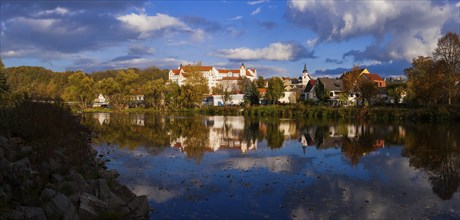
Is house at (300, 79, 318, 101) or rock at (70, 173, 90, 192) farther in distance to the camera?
house at (300, 79, 318, 101)

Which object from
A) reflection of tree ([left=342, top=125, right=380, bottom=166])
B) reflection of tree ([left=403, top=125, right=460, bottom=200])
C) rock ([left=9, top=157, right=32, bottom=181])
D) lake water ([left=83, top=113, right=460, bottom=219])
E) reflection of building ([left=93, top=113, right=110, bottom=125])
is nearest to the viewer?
rock ([left=9, top=157, right=32, bottom=181])

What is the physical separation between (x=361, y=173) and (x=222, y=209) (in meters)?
7.64

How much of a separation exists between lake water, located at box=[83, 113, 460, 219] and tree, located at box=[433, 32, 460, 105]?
33849 millimetres

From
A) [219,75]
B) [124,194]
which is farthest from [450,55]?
[219,75]

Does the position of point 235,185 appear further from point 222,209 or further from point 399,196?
point 399,196

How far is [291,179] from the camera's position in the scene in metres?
14.8

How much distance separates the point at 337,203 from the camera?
11.5 meters

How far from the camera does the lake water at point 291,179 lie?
10867 mm

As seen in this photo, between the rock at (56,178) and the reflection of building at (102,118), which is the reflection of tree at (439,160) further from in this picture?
the reflection of building at (102,118)

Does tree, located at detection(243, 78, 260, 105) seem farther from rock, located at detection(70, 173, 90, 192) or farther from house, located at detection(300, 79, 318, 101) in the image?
rock, located at detection(70, 173, 90, 192)

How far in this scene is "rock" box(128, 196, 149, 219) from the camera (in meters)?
9.73

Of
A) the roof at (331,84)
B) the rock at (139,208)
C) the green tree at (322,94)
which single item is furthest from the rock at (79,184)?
the roof at (331,84)

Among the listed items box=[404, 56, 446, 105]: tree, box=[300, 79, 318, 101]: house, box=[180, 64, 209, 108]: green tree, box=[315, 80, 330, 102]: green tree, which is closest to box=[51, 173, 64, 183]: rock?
box=[404, 56, 446, 105]: tree

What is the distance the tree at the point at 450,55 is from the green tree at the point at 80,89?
7585 centimetres
